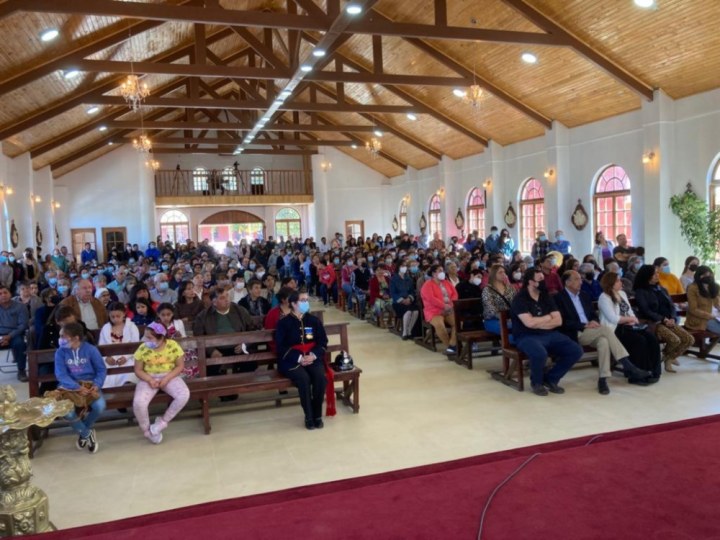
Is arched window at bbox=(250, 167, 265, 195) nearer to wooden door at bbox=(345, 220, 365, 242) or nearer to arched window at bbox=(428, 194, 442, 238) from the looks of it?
wooden door at bbox=(345, 220, 365, 242)

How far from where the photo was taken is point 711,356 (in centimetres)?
653

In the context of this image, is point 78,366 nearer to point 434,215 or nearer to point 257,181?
point 434,215

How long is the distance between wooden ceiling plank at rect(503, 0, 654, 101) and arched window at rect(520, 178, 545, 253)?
4.59 metres

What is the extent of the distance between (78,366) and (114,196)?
19.2 metres

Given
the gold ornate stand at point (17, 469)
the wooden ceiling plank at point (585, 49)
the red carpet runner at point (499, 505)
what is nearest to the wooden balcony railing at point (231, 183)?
the wooden ceiling plank at point (585, 49)

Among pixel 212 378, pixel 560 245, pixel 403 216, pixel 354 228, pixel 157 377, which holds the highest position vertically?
pixel 403 216

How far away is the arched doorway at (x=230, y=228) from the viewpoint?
25562 mm

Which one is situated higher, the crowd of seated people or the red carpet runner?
the crowd of seated people

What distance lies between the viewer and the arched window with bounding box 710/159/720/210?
10.1 meters

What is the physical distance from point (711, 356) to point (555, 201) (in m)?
7.85

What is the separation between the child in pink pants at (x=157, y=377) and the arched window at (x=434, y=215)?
56.2ft

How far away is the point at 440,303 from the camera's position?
7492 millimetres

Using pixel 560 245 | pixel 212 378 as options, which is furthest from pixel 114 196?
pixel 212 378

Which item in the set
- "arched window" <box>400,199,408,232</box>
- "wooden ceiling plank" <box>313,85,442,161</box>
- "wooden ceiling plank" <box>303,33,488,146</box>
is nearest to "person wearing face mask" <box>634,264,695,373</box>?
"wooden ceiling plank" <box>303,33,488,146</box>
